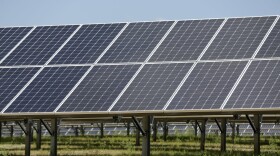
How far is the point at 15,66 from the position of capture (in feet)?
101

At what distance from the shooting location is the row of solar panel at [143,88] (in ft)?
82.8

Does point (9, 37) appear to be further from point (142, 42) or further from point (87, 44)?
point (142, 42)

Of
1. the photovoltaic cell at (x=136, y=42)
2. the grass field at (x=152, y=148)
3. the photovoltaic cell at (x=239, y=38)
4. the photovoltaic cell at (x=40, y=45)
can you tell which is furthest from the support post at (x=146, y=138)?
the photovoltaic cell at (x=40, y=45)

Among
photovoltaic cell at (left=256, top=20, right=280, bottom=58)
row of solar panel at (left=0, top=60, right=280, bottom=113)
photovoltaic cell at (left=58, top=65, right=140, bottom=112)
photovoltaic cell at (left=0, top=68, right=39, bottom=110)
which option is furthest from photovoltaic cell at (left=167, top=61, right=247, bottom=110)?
photovoltaic cell at (left=0, top=68, right=39, bottom=110)

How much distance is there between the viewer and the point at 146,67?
28.4m

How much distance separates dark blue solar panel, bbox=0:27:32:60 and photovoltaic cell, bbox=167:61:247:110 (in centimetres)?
1039

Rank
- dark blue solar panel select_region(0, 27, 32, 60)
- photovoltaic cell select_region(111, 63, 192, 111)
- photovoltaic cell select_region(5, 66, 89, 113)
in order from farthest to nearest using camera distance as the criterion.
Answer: dark blue solar panel select_region(0, 27, 32, 60), photovoltaic cell select_region(5, 66, 89, 113), photovoltaic cell select_region(111, 63, 192, 111)

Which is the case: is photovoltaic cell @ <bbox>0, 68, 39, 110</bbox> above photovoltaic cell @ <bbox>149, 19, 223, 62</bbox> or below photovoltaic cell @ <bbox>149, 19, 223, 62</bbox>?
below

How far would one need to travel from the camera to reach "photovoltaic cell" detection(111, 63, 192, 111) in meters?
25.5

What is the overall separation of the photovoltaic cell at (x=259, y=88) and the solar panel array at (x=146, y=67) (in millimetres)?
36

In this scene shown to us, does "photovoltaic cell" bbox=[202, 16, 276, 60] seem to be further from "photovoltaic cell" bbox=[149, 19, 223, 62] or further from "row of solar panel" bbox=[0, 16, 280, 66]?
"photovoltaic cell" bbox=[149, 19, 223, 62]

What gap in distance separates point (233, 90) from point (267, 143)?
24607mm

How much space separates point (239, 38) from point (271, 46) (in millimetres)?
1809

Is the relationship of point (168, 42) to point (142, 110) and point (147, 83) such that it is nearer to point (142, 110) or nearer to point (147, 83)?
point (147, 83)
